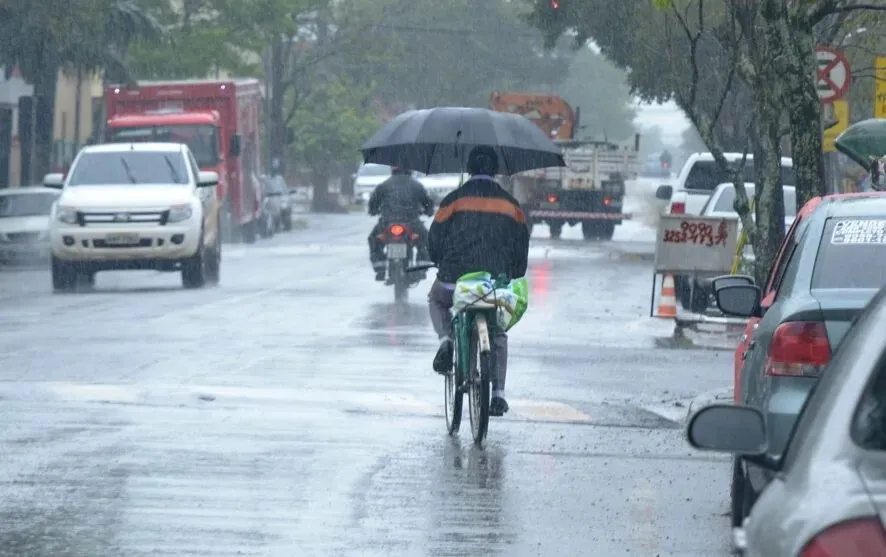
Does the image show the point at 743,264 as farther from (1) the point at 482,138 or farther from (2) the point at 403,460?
(2) the point at 403,460

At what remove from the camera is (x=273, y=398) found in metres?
13.0

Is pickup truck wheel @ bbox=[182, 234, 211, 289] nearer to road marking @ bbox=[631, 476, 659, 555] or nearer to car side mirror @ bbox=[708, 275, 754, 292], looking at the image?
road marking @ bbox=[631, 476, 659, 555]

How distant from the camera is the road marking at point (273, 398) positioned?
41.5 feet

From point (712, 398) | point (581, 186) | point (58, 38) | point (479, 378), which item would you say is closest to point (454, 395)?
point (479, 378)

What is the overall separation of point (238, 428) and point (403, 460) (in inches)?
58.3

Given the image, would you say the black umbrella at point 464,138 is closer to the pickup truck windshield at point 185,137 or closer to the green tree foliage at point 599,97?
the pickup truck windshield at point 185,137

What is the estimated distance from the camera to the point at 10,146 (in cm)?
5400

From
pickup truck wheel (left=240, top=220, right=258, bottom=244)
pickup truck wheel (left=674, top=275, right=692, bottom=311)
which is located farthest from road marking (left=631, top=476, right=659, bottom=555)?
pickup truck wheel (left=240, top=220, right=258, bottom=244)

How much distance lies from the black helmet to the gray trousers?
710mm

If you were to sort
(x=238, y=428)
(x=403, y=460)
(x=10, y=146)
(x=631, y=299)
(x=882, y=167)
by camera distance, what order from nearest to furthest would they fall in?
(x=403, y=460)
(x=238, y=428)
(x=882, y=167)
(x=631, y=299)
(x=10, y=146)

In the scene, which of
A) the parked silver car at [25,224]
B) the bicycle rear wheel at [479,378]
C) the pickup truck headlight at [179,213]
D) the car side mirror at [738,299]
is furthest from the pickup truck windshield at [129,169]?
the car side mirror at [738,299]

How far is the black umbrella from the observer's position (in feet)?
41.5

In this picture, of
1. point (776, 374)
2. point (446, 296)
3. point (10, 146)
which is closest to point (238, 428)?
point (446, 296)

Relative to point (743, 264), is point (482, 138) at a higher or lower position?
higher
